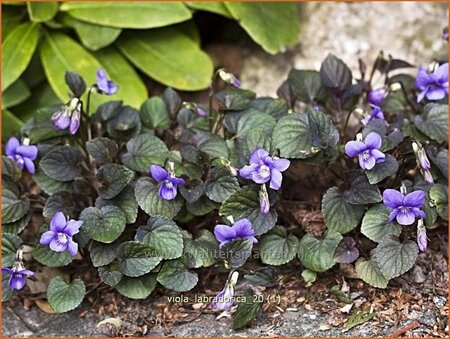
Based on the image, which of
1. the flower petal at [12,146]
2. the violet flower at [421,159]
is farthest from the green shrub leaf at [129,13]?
the violet flower at [421,159]

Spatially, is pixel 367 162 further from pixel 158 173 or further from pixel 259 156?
pixel 158 173

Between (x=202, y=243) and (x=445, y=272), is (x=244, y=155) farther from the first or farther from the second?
(x=445, y=272)

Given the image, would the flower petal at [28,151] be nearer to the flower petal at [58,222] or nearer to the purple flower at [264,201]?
the flower petal at [58,222]

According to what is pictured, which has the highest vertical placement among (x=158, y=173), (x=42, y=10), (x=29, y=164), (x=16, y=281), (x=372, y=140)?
(x=372, y=140)

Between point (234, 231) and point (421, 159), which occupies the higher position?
point (421, 159)

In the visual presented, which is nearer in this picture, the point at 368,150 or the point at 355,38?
the point at 368,150

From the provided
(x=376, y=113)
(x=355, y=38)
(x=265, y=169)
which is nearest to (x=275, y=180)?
(x=265, y=169)

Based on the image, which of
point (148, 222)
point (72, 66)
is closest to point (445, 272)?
point (148, 222)

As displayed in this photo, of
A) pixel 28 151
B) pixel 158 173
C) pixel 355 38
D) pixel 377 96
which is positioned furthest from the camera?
pixel 355 38

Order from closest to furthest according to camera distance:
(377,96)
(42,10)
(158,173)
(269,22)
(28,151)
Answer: (158,173) < (28,151) < (377,96) < (42,10) < (269,22)
